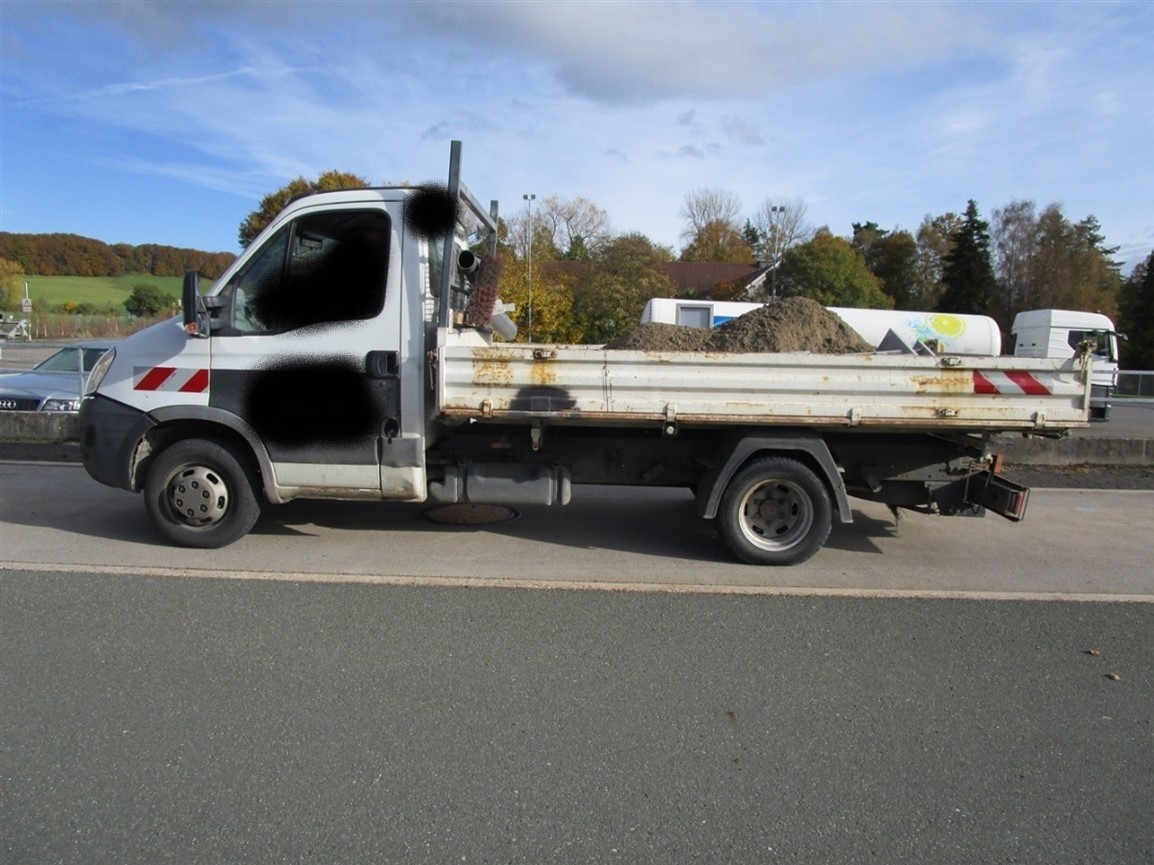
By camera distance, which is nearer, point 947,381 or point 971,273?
point 947,381

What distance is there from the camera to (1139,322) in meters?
42.5

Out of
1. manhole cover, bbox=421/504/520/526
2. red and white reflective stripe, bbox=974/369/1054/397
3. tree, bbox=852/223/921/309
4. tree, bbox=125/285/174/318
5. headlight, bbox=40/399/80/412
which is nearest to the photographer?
red and white reflective stripe, bbox=974/369/1054/397

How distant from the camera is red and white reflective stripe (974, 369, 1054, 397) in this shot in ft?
18.9

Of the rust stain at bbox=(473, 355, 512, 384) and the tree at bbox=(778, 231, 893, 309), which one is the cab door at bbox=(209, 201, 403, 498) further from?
the tree at bbox=(778, 231, 893, 309)

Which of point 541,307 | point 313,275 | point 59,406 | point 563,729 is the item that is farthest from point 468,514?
point 541,307

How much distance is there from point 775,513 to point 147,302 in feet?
161

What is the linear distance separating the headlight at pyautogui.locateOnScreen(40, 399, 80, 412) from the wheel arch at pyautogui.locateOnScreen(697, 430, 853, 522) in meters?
10.5

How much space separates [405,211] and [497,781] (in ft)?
13.6

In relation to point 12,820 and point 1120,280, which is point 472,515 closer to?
point 12,820

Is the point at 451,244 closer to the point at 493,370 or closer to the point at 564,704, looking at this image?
the point at 493,370

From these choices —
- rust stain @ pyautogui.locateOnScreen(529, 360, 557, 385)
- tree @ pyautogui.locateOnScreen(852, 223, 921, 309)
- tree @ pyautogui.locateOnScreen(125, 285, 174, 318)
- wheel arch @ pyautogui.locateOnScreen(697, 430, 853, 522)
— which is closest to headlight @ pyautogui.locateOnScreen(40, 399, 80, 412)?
rust stain @ pyautogui.locateOnScreen(529, 360, 557, 385)

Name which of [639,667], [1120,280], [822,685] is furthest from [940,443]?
[1120,280]

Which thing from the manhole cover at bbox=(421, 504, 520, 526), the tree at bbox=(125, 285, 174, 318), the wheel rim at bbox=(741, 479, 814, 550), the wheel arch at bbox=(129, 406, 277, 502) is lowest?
the manhole cover at bbox=(421, 504, 520, 526)

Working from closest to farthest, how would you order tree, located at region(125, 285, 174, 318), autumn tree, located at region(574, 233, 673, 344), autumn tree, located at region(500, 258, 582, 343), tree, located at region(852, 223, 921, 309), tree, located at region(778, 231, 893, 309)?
autumn tree, located at region(500, 258, 582, 343)
autumn tree, located at region(574, 233, 673, 344)
tree, located at region(778, 231, 893, 309)
tree, located at region(125, 285, 174, 318)
tree, located at region(852, 223, 921, 309)
